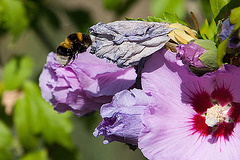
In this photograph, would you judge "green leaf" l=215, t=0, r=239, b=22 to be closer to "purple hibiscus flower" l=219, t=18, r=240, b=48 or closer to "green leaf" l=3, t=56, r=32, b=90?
"purple hibiscus flower" l=219, t=18, r=240, b=48

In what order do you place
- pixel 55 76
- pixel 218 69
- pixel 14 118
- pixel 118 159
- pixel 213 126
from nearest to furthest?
pixel 218 69 < pixel 213 126 < pixel 55 76 < pixel 14 118 < pixel 118 159

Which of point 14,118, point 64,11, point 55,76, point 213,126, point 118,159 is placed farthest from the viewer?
point 118,159

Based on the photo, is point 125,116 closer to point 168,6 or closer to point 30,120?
point 168,6

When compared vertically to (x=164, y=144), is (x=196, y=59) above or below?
above

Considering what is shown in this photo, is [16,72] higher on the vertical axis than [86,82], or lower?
lower

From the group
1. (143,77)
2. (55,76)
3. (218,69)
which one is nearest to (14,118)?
(55,76)

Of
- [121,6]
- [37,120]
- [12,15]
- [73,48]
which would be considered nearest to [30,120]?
[37,120]

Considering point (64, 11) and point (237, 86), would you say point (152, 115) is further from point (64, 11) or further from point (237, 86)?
point (64, 11)
